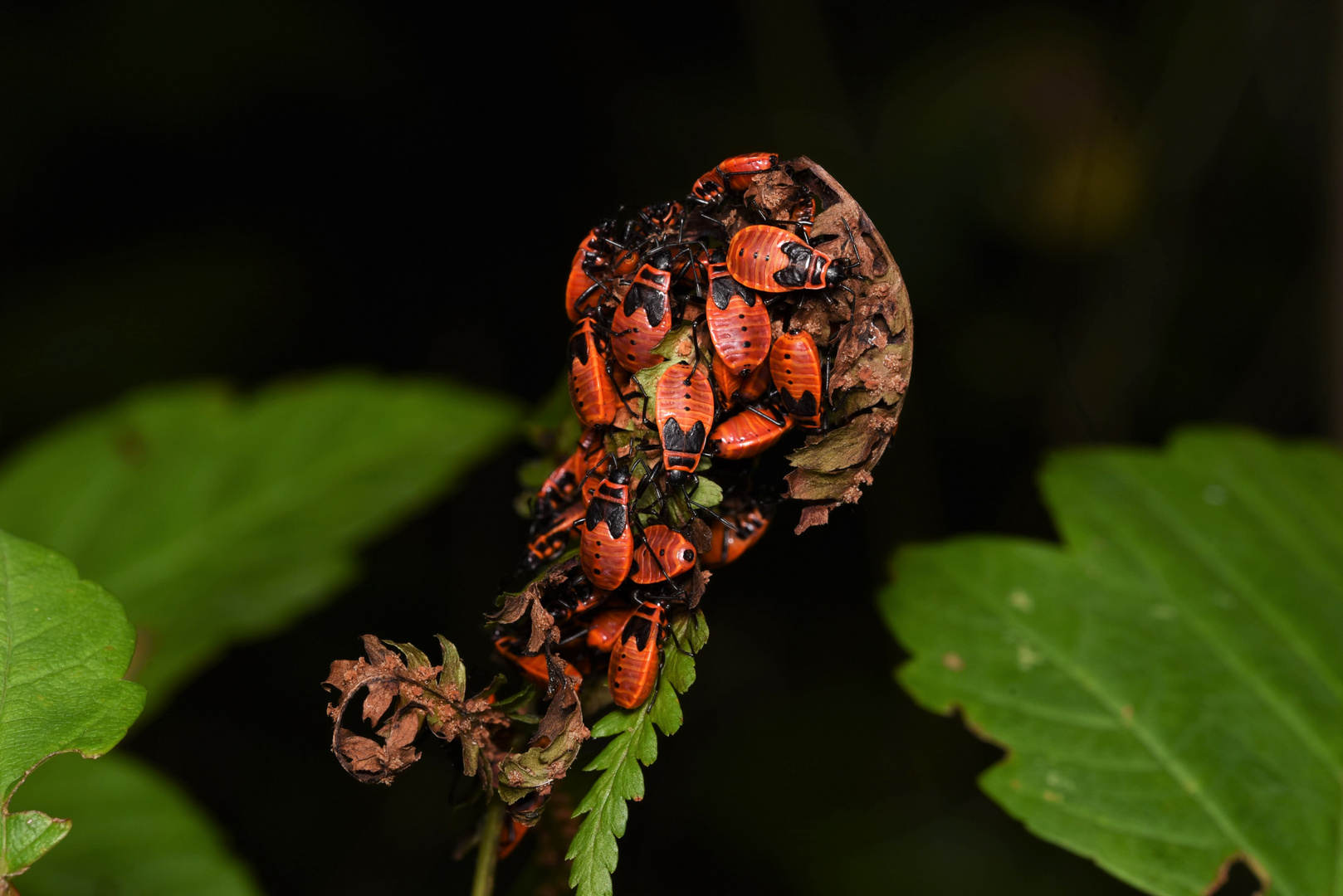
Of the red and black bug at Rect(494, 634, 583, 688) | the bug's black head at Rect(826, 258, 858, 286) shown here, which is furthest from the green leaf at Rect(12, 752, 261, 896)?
the bug's black head at Rect(826, 258, 858, 286)

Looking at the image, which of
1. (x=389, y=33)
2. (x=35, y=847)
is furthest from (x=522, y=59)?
(x=35, y=847)

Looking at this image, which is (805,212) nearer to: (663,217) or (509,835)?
(663,217)

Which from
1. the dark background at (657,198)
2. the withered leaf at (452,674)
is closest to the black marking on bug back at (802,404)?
the withered leaf at (452,674)

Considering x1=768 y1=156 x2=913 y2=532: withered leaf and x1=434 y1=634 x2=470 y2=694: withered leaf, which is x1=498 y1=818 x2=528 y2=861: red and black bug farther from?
x1=768 y1=156 x2=913 y2=532: withered leaf

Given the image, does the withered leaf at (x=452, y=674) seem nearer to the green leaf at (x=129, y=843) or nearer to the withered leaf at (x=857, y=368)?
the withered leaf at (x=857, y=368)

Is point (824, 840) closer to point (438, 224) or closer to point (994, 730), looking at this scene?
point (994, 730)

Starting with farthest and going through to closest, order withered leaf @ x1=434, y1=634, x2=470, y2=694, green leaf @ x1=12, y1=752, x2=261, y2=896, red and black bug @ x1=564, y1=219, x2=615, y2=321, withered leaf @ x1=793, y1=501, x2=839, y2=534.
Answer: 1. green leaf @ x1=12, y1=752, x2=261, y2=896
2. red and black bug @ x1=564, y1=219, x2=615, y2=321
3. withered leaf @ x1=793, y1=501, x2=839, y2=534
4. withered leaf @ x1=434, y1=634, x2=470, y2=694
